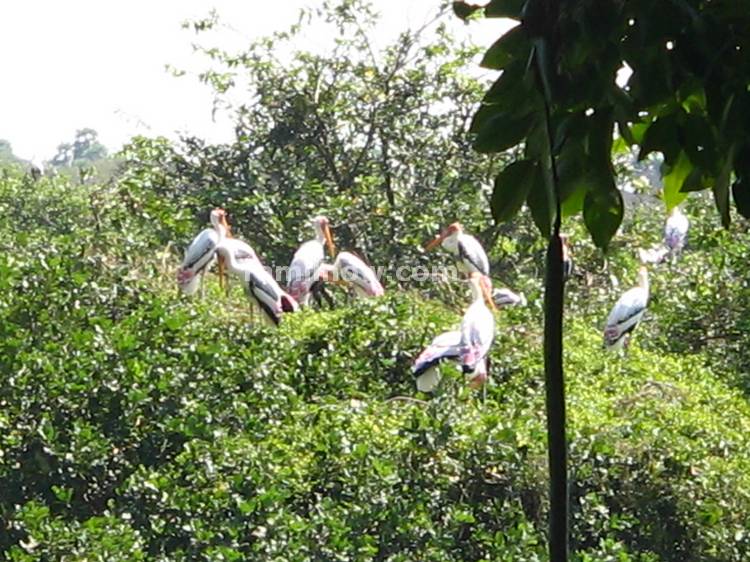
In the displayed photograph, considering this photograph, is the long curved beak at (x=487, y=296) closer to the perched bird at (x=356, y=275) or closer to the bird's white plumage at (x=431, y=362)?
the perched bird at (x=356, y=275)

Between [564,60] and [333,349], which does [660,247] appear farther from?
[564,60]

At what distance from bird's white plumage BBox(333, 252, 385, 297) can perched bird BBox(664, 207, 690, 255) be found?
245 centimetres

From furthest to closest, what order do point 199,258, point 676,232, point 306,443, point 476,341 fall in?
point 676,232 → point 199,258 → point 476,341 → point 306,443

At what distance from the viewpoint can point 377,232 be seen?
10.9 metres

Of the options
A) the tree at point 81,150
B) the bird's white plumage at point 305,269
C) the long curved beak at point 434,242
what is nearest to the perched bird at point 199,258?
the bird's white plumage at point 305,269

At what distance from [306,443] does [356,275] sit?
3680 millimetres

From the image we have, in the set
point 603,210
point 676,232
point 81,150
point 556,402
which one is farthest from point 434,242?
point 81,150

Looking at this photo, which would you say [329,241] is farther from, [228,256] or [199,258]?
[199,258]

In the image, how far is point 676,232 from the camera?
37.8ft

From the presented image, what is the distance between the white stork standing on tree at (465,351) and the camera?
708cm

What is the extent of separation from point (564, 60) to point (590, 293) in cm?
919

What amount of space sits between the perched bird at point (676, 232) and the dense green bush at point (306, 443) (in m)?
3.63

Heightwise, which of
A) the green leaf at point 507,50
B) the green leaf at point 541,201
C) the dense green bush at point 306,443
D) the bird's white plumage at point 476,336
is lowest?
the green leaf at point 541,201

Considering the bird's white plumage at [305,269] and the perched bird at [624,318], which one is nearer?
the perched bird at [624,318]
